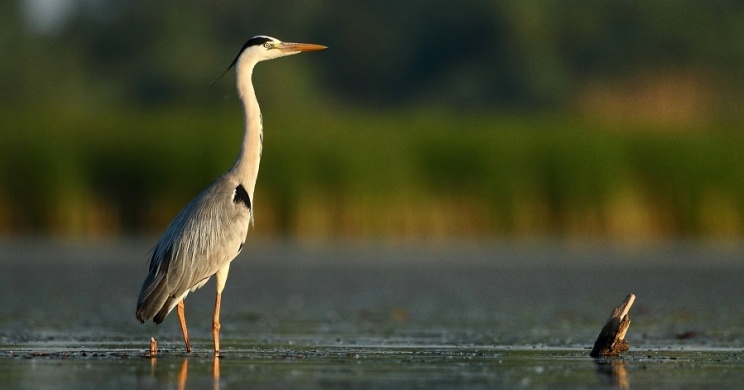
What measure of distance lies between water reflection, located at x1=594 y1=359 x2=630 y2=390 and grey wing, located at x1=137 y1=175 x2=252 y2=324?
3043 mm

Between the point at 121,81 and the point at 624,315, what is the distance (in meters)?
51.9

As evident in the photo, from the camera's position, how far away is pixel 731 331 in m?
13.3

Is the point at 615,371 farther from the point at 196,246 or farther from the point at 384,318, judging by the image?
the point at 384,318

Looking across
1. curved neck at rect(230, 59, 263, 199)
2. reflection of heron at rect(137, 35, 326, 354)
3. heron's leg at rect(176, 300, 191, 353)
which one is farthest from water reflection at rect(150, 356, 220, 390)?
curved neck at rect(230, 59, 263, 199)

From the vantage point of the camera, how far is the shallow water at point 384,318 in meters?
9.68

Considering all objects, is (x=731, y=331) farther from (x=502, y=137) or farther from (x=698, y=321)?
(x=502, y=137)

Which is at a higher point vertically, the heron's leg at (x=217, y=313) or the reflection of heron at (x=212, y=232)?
the reflection of heron at (x=212, y=232)

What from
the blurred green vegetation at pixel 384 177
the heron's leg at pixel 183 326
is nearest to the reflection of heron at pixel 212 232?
the heron's leg at pixel 183 326

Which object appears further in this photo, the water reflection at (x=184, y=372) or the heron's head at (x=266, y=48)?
the heron's head at (x=266, y=48)

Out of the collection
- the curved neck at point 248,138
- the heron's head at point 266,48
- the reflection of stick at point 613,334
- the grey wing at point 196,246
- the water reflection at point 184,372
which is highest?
the heron's head at point 266,48

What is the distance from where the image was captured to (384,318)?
14.9 metres

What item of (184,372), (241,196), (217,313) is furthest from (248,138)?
(184,372)

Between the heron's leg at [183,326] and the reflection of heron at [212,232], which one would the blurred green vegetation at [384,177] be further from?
the heron's leg at [183,326]

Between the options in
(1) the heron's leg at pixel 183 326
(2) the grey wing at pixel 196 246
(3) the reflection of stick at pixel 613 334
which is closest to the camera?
(3) the reflection of stick at pixel 613 334
